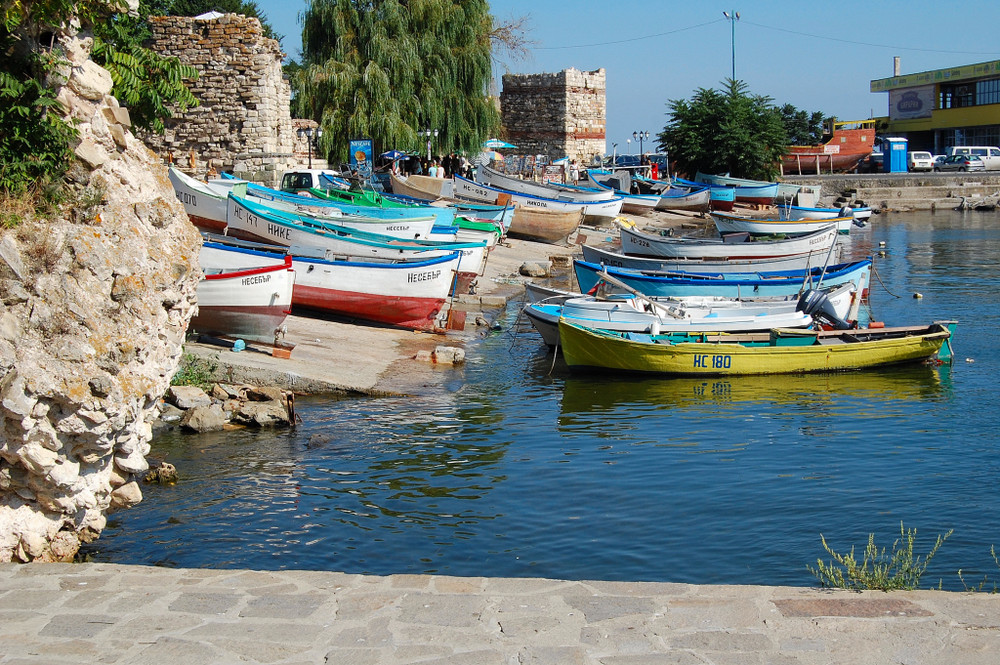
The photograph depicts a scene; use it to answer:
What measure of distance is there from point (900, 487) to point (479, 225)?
16988 mm

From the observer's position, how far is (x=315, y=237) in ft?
64.3

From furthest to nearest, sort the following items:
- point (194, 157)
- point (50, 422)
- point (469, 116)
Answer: point (469, 116) → point (194, 157) → point (50, 422)

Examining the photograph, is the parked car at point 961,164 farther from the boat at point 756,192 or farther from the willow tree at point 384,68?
the willow tree at point 384,68

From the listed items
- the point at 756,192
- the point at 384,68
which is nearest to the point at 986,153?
the point at 756,192

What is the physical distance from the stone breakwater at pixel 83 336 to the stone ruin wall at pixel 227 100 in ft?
67.1

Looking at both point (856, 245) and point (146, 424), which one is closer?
point (146, 424)

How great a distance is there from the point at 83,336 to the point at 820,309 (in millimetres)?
13246

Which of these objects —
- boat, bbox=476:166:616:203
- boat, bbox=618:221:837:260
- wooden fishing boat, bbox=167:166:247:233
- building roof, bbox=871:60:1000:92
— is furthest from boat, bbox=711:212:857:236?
building roof, bbox=871:60:1000:92

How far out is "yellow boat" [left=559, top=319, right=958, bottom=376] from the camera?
50.2ft

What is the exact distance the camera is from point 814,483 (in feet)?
34.1

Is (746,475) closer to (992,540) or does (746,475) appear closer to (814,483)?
(814,483)

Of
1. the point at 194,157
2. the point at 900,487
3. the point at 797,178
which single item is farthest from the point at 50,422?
the point at 797,178

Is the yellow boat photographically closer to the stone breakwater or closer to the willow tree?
the stone breakwater

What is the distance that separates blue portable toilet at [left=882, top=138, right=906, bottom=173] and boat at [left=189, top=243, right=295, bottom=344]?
50532 mm
